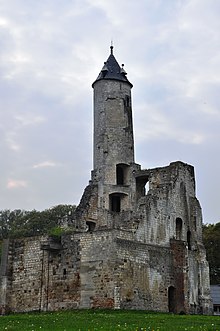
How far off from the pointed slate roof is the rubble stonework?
82mm

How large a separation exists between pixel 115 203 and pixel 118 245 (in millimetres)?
11658

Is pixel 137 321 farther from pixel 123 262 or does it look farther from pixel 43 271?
pixel 43 271

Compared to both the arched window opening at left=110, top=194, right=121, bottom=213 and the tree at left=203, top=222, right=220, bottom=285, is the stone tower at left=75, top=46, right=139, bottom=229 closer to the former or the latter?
the arched window opening at left=110, top=194, right=121, bottom=213

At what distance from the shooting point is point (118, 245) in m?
34.7

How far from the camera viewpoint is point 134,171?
1793 inches

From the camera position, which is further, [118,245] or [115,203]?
[115,203]

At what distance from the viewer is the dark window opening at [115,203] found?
45844 millimetres

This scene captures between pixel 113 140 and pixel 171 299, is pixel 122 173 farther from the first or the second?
pixel 171 299

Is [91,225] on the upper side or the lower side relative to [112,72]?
lower

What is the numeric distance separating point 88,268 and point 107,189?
1064cm

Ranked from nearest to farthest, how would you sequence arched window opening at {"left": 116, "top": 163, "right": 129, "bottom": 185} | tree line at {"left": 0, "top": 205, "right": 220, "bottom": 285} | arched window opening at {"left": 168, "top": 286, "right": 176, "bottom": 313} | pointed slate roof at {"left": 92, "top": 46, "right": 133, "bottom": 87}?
arched window opening at {"left": 168, "top": 286, "right": 176, "bottom": 313} < arched window opening at {"left": 116, "top": 163, "right": 129, "bottom": 185} < pointed slate roof at {"left": 92, "top": 46, "right": 133, "bottom": 87} < tree line at {"left": 0, "top": 205, "right": 220, "bottom": 285}

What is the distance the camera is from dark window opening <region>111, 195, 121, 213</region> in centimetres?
4584

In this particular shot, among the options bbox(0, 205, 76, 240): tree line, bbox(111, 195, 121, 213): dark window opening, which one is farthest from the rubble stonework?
bbox(0, 205, 76, 240): tree line

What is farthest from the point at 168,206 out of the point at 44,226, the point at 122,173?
the point at 44,226
